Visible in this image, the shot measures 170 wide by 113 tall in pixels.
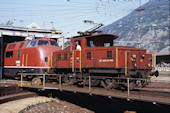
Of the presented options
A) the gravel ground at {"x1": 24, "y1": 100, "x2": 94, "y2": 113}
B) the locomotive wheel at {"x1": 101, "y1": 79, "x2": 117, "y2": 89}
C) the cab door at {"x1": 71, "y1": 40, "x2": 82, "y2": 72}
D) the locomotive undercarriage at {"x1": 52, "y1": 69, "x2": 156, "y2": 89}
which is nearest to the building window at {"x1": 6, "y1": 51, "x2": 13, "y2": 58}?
the locomotive undercarriage at {"x1": 52, "y1": 69, "x2": 156, "y2": 89}

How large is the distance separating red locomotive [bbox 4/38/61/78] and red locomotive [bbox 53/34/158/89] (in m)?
1.85

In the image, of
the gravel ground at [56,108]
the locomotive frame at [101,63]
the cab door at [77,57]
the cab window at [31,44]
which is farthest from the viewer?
the cab window at [31,44]

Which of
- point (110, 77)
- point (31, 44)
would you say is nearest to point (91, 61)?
point (110, 77)

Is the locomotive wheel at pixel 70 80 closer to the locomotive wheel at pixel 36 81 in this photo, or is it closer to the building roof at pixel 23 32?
the locomotive wheel at pixel 36 81

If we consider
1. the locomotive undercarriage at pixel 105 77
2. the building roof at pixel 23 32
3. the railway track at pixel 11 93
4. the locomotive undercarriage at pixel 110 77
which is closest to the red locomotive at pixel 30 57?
the locomotive undercarriage at pixel 105 77

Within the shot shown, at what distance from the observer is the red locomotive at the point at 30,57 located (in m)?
16.6

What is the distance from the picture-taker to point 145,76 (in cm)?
1294

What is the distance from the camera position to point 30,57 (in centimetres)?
1719

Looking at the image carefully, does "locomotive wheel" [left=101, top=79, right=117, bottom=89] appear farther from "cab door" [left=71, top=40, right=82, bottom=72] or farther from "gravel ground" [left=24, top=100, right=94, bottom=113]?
"cab door" [left=71, top=40, right=82, bottom=72]

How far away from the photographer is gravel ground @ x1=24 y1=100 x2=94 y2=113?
11091 millimetres

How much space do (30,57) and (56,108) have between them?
6.94 metres

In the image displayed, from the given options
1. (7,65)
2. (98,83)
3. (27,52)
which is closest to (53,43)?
(27,52)

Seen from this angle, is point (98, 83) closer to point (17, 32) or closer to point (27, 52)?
point (27, 52)

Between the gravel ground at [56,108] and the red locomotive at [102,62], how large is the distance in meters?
1.86
